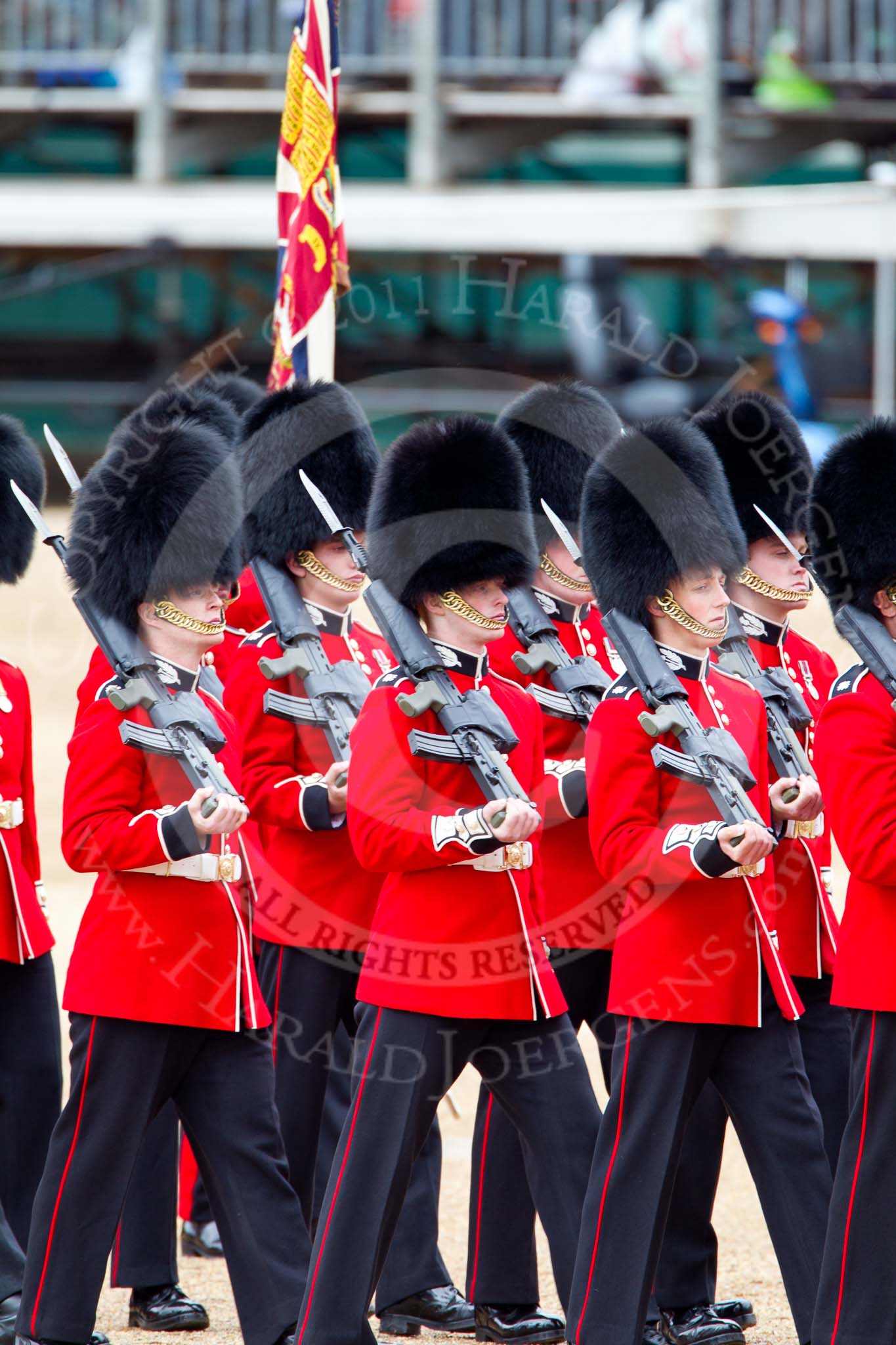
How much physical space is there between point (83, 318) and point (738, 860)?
9449 millimetres

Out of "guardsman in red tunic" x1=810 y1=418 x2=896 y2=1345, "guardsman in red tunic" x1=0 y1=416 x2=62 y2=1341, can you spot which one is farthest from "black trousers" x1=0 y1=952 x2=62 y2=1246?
"guardsman in red tunic" x1=810 y1=418 x2=896 y2=1345

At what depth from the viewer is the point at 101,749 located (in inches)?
121

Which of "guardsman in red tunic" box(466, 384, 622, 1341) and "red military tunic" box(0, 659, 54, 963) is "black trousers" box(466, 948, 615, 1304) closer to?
"guardsman in red tunic" box(466, 384, 622, 1341)

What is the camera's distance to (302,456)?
13.4ft

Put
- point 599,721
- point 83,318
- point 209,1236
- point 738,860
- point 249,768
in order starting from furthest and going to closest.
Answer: point 83,318 < point 209,1236 < point 249,768 < point 599,721 < point 738,860

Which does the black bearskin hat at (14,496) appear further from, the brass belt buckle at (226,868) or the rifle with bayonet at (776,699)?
the rifle with bayonet at (776,699)

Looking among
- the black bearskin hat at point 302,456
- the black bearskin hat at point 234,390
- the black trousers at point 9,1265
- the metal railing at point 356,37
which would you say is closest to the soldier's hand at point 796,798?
the black bearskin hat at point 302,456

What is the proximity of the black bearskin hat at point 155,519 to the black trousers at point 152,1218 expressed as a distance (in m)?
0.85

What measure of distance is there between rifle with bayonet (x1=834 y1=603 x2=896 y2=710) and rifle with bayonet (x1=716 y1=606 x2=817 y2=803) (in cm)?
34

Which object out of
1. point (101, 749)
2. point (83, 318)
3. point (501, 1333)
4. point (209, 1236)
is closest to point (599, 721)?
point (101, 749)

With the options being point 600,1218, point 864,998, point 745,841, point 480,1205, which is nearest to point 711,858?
point 745,841

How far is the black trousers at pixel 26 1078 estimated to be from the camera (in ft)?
11.3

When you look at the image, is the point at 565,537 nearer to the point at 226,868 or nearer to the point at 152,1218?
the point at 226,868

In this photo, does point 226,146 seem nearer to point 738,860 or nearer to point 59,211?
point 59,211
